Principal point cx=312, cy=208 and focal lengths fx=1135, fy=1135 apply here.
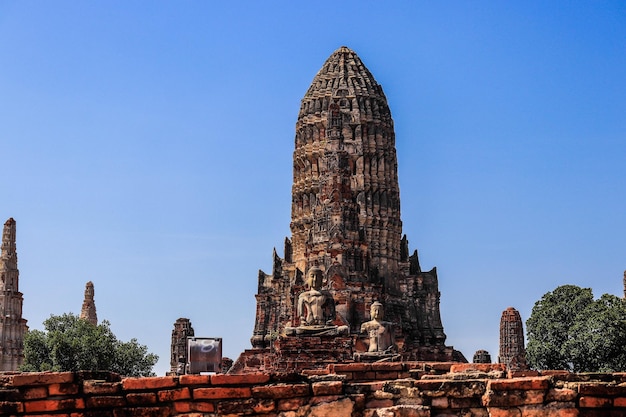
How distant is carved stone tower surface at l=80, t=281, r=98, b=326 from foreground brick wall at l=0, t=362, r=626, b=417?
59.1 metres

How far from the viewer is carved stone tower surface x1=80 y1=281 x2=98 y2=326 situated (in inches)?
2675

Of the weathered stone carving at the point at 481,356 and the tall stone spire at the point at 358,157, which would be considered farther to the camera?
the tall stone spire at the point at 358,157

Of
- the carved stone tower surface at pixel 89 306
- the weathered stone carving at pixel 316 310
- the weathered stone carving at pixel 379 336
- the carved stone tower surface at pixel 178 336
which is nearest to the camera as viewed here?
the weathered stone carving at pixel 316 310

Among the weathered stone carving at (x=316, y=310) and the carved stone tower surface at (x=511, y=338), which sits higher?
the carved stone tower surface at (x=511, y=338)

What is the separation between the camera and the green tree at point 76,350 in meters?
49.9

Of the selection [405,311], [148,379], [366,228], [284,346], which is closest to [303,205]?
[366,228]

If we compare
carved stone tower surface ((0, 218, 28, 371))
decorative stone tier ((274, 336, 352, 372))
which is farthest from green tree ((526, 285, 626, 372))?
decorative stone tier ((274, 336, 352, 372))

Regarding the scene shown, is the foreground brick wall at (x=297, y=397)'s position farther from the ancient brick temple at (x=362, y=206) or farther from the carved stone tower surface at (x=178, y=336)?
the ancient brick temple at (x=362, y=206)

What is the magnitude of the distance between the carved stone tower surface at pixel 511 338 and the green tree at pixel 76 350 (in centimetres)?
→ 1671

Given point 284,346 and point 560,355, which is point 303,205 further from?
point 284,346

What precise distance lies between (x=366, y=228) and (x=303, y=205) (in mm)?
4450

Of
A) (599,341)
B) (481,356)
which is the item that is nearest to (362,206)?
(481,356)

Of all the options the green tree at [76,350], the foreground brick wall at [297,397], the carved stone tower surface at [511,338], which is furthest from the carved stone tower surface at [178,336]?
the foreground brick wall at [297,397]

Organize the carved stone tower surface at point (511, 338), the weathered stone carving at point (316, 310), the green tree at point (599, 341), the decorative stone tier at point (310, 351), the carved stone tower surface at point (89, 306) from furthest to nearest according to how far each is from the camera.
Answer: the carved stone tower surface at point (89, 306)
the carved stone tower surface at point (511, 338)
the green tree at point (599, 341)
the weathered stone carving at point (316, 310)
the decorative stone tier at point (310, 351)
